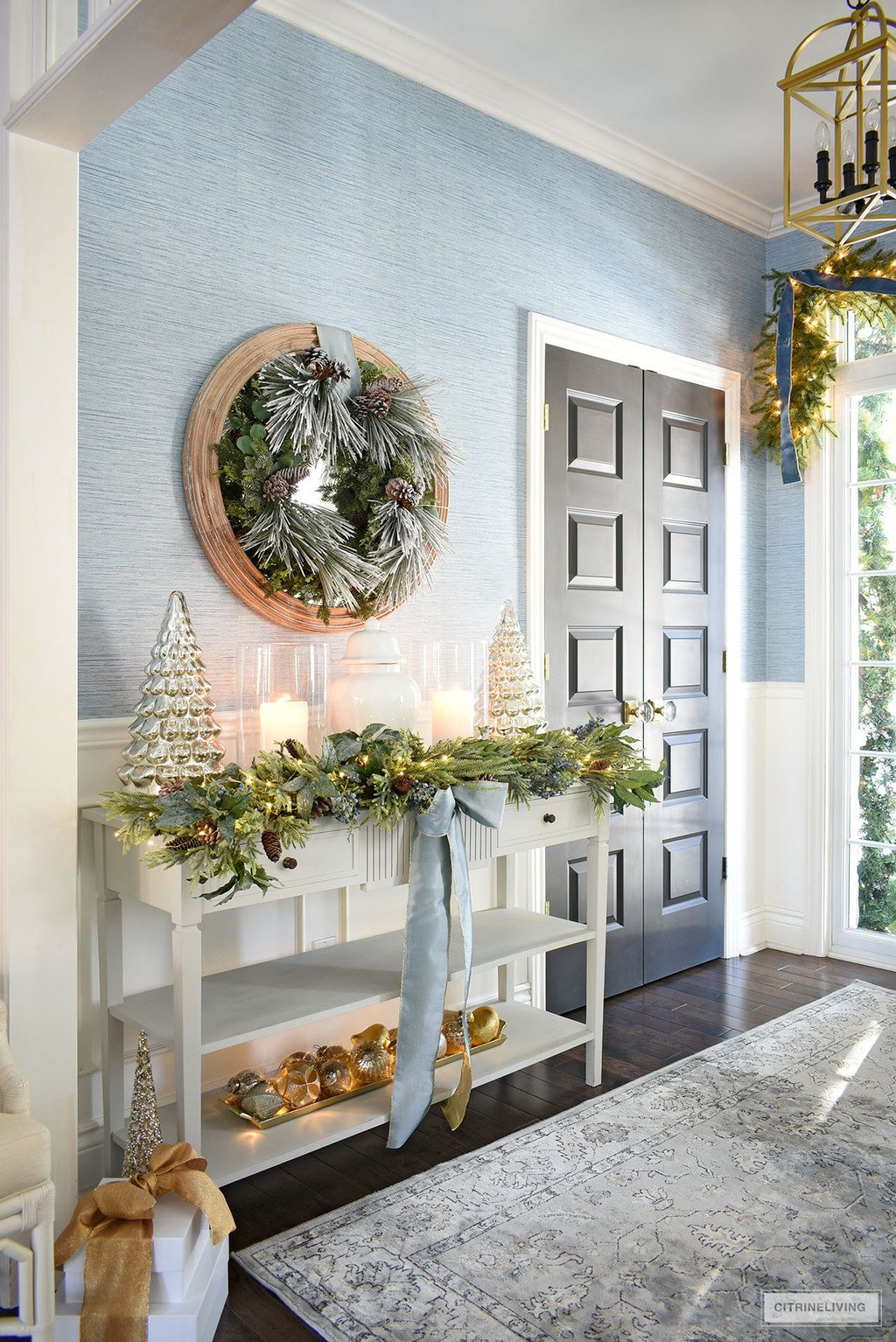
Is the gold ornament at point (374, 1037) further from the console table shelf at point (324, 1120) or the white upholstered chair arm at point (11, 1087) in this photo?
the white upholstered chair arm at point (11, 1087)

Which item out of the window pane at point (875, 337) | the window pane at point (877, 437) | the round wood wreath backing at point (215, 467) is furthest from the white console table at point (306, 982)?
the window pane at point (875, 337)

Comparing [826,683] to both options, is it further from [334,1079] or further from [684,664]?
[334,1079]

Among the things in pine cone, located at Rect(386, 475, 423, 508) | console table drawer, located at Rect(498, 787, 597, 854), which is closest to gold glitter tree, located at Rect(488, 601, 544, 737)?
console table drawer, located at Rect(498, 787, 597, 854)

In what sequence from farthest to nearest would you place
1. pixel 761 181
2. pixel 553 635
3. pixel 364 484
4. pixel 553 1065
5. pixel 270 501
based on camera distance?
pixel 761 181
pixel 553 635
pixel 553 1065
pixel 364 484
pixel 270 501

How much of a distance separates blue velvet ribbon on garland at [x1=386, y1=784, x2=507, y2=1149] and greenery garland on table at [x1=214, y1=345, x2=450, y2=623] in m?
0.70

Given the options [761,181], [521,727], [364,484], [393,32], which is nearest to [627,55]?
[393,32]

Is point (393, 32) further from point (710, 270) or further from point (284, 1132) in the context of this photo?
point (284, 1132)

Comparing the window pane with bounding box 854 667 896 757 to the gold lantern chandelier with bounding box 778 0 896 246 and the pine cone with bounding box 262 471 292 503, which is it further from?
the pine cone with bounding box 262 471 292 503

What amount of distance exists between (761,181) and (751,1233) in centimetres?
353

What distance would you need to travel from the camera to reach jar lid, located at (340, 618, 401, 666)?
254 centimetres

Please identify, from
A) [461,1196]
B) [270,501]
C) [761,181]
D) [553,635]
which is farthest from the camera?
[761,181]

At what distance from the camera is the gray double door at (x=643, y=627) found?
3.44m

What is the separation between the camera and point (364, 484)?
2725 mm

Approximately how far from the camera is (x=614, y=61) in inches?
121
